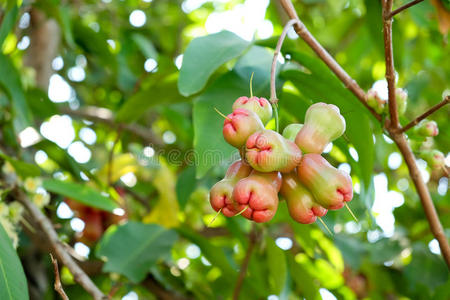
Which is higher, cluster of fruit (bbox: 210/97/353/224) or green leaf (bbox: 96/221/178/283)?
cluster of fruit (bbox: 210/97/353/224)

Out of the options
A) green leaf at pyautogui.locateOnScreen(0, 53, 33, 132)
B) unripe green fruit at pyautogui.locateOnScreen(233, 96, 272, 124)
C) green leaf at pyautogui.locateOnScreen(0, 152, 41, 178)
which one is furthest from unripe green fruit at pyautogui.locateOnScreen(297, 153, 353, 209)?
green leaf at pyautogui.locateOnScreen(0, 53, 33, 132)

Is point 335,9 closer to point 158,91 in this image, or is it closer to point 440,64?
point 440,64

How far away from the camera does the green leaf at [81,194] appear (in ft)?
4.20

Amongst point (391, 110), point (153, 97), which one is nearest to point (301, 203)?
point (391, 110)

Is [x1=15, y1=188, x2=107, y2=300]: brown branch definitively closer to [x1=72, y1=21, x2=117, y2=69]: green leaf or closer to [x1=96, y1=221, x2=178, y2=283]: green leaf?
[x1=96, y1=221, x2=178, y2=283]: green leaf

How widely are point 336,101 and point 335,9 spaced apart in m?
1.24

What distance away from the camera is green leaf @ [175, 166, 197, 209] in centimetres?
159

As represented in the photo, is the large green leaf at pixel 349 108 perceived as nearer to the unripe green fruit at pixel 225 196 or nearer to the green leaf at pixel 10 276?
the unripe green fruit at pixel 225 196

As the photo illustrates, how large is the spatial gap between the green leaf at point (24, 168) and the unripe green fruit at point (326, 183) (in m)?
0.75

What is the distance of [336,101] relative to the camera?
43.6 inches

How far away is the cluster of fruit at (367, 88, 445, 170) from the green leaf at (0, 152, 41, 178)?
2.55 ft

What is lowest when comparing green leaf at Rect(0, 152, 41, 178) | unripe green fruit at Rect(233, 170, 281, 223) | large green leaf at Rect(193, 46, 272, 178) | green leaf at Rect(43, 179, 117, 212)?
green leaf at Rect(43, 179, 117, 212)

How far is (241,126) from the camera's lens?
0.80 meters

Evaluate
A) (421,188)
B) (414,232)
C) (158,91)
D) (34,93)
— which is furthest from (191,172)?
(414,232)
